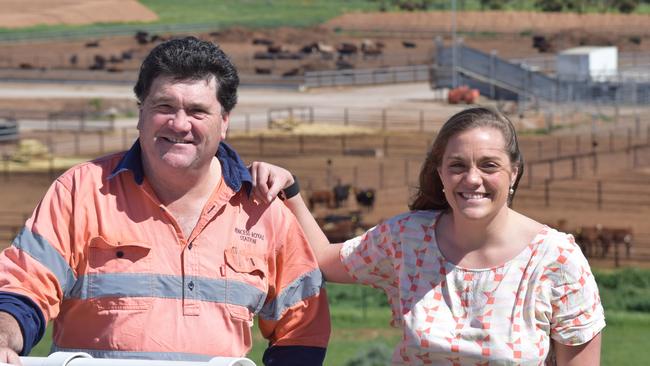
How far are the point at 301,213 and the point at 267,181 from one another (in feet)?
1.02

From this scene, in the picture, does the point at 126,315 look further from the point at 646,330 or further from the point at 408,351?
the point at 646,330

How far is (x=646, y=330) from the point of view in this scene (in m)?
20.1

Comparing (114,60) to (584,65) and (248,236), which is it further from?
(248,236)

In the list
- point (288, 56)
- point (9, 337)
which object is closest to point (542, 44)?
point (288, 56)

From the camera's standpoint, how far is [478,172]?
4367 mm

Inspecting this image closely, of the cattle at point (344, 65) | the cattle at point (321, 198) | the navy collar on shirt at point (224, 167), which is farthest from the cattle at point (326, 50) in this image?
the navy collar on shirt at point (224, 167)

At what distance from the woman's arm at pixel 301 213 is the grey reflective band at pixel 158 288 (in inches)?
13.5

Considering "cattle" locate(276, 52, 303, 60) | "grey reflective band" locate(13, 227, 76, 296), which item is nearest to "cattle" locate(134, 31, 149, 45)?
"cattle" locate(276, 52, 303, 60)

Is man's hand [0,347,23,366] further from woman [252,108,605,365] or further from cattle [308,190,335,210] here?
cattle [308,190,335,210]

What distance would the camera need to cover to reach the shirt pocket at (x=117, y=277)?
14.1ft

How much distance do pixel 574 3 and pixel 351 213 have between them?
70.9 meters

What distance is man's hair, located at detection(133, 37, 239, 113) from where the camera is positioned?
4324 mm

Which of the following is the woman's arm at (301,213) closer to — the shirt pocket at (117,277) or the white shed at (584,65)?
the shirt pocket at (117,277)

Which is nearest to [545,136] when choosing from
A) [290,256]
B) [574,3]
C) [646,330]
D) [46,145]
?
[46,145]
